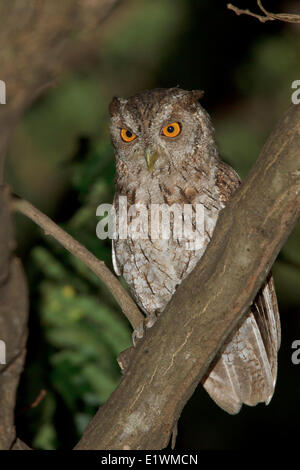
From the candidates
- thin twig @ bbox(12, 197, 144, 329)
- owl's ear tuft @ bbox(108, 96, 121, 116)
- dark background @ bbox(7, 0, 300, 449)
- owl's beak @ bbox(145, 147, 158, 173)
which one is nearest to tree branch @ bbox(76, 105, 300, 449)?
thin twig @ bbox(12, 197, 144, 329)

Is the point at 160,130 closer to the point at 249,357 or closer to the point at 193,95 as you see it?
the point at 193,95

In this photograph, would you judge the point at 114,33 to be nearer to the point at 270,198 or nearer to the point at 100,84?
the point at 100,84

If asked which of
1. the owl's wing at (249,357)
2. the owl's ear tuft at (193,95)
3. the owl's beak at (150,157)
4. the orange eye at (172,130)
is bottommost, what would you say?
the owl's wing at (249,357)

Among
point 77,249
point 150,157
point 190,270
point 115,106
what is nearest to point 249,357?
point 190,270

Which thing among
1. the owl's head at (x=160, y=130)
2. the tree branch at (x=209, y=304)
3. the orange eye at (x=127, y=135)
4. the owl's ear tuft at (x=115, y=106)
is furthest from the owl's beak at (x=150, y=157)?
the tree branch at (x=209, y=304)

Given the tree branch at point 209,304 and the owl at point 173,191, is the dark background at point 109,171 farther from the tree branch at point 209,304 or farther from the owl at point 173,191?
the tree branch at point 209,304

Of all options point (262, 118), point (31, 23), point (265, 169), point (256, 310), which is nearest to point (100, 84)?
point (262, 118)

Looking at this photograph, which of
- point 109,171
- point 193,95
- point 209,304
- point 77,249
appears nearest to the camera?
point 209,304
